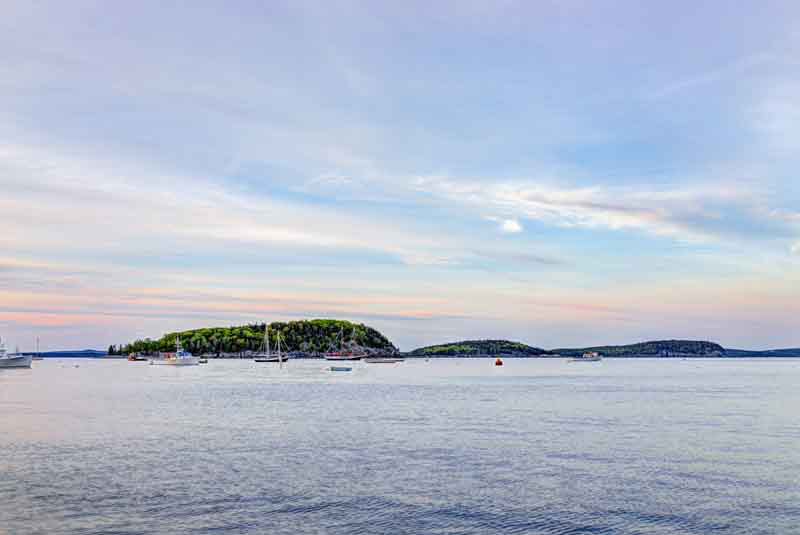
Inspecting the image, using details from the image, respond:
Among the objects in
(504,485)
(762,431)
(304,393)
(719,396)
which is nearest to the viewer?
(504,485)

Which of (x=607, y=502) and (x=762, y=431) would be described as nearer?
(x=607, y=502)

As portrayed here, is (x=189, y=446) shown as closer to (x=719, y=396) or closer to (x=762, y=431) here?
(x=762, y=431)

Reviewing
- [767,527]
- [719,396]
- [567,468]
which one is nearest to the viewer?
[767,527]

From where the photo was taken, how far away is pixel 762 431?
64688 mm

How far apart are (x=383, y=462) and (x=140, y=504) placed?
16637mm

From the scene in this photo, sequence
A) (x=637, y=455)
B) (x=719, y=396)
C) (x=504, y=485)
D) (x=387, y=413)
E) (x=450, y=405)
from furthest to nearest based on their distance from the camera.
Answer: (x=719, y=396) → (x=450, y=405) → (x=387, y=413) → (x=637, y=455) → (x=504, y=485)

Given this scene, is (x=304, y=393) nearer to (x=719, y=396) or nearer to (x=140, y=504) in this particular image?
(x=719, y=396)

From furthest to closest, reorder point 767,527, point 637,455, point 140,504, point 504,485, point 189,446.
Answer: point 189,446, point 637,455, point 504,485, point 140,504, point 767,527

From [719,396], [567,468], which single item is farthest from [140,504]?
[719,396]

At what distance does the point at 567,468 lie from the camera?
4466 centimetres

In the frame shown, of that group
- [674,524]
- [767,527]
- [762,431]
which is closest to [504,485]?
[674,524]

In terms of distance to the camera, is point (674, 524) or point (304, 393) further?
point (304, 393)

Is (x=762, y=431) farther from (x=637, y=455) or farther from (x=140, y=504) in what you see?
(x=140, y=504)

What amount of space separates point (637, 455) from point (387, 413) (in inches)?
1483
